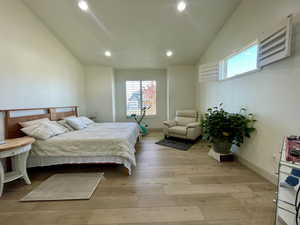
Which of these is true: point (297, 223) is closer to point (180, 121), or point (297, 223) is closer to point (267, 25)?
point (267, 25)

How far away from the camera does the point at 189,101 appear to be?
5.61 metres

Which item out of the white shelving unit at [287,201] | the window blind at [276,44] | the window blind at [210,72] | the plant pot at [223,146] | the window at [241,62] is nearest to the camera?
the white shelving unit at [287,201]

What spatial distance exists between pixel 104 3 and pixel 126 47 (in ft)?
4.83

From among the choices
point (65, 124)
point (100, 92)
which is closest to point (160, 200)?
point (65, 124)

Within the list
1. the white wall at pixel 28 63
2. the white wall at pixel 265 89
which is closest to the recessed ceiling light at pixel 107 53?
the white wall at pixel 28 63

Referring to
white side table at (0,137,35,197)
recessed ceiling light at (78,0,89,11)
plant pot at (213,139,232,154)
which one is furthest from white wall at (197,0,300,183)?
white side table at (0,137,35,197)

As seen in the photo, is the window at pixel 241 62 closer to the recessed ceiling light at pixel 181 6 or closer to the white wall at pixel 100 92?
the recessed ceiling light at pixel 181 6

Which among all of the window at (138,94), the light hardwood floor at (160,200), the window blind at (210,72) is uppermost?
the window blind at (210,72)

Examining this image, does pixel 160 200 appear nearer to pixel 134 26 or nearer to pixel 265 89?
pixel 265 89

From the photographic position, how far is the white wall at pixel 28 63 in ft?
7.89

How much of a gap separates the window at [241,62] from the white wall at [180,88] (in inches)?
80.1

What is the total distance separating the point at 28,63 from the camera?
9.35 feet

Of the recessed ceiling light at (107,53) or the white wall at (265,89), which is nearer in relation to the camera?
the white wall at (265,89)

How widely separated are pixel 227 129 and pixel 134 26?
3.14 meters
